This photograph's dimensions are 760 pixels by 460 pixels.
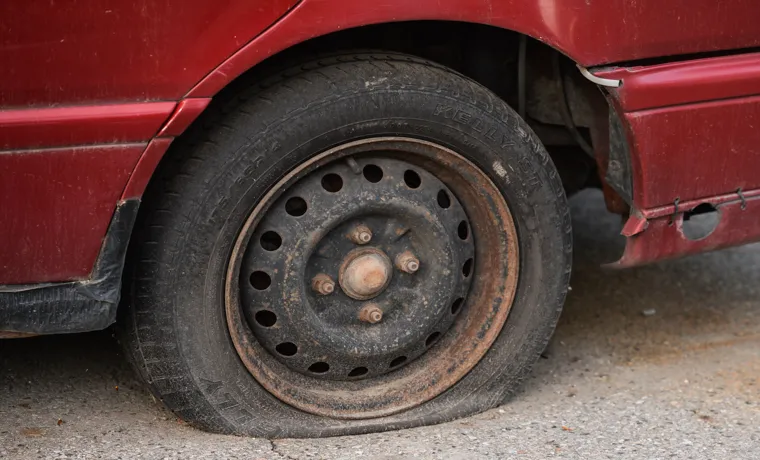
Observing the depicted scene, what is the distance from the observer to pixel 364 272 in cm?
281

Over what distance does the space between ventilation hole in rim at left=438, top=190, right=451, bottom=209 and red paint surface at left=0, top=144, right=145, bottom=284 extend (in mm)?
919

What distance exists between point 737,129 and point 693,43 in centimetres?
31

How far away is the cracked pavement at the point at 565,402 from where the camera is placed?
2.78m

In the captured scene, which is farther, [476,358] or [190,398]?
[476,358]

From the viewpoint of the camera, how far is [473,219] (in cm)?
298

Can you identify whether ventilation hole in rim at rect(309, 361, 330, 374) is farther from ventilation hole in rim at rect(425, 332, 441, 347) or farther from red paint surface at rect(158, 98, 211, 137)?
red paint surface at rect(158, 98, 211, 137)

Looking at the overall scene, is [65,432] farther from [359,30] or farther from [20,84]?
[359,30]

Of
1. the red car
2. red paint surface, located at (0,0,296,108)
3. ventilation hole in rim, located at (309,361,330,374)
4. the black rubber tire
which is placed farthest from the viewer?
ventilation hole in rim, located at (309,361,330,374)

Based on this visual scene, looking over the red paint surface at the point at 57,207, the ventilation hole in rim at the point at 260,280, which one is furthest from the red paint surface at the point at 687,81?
the red paint surface at the point at 57,207

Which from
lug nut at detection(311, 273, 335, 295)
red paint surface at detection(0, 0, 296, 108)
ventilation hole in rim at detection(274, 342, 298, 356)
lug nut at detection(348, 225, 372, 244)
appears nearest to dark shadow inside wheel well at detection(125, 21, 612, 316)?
red paint surface at detection(0, 0, 296, 108)

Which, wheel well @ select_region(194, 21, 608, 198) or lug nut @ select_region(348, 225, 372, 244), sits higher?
wheel well @ select_region(194, 21, 608, 198)

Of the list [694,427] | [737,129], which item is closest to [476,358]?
[694,427]

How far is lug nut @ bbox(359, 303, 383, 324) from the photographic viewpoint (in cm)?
286

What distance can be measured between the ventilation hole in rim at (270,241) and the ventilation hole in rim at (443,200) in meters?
0.49
